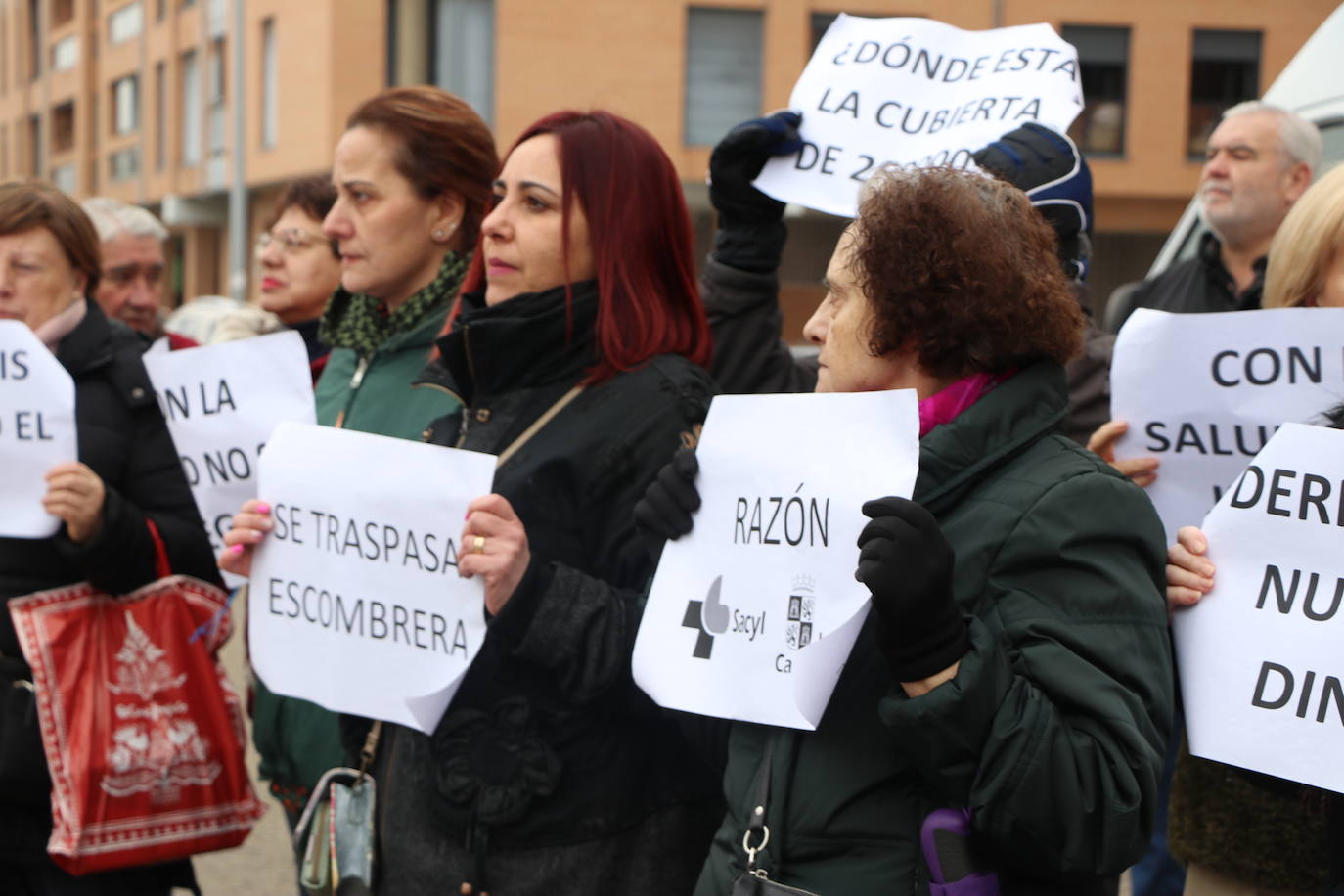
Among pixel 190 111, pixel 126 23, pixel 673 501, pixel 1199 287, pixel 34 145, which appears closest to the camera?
pixel 673 501

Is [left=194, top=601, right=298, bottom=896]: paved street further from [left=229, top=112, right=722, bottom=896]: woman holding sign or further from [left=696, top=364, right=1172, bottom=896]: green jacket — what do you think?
[left=696, top=364, right=1172, bottom=896]: green jacket

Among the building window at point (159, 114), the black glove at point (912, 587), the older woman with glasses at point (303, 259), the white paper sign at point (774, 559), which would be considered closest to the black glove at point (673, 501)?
the white paper sign at point (774, 559)

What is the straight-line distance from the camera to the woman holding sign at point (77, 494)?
347 cm

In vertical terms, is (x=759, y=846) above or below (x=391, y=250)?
below

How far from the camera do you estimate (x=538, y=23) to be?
23.8 m

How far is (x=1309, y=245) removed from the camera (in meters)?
2.72

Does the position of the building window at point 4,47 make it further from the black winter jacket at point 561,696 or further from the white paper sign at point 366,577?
the black winter jacket at point 561,696

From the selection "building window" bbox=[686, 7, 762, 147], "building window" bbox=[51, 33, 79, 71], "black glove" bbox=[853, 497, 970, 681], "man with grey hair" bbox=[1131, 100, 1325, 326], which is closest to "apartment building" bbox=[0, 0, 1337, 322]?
"building window" bbox=[686, 7, 762, 147]

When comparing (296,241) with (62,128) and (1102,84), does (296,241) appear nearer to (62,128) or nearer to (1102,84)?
(1102,84)

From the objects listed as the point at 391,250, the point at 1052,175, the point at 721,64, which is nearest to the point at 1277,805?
the point at 1052,175

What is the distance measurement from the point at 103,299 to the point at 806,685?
4.20 metres

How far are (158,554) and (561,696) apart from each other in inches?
51.7

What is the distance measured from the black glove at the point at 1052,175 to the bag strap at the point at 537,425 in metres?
0.90

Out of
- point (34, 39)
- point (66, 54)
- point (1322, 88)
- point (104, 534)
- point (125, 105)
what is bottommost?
point (104, 534)
